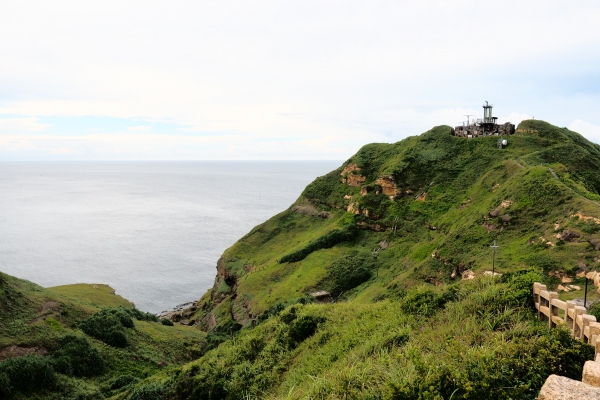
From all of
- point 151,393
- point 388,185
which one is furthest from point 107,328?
point 388,185

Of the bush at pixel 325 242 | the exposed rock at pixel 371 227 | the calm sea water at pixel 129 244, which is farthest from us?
the calm sea water at pixel 129 244

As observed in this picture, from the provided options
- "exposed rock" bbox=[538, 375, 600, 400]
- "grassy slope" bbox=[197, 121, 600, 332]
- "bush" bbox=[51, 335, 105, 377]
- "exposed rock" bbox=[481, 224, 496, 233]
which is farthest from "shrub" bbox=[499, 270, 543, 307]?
"bush" bbox=[51, 335, 105, 377]

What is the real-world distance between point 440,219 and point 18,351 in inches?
2018

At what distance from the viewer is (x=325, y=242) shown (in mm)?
63438

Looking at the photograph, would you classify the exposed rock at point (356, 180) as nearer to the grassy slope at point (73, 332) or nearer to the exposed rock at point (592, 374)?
the grassy slope at point (73, 332)

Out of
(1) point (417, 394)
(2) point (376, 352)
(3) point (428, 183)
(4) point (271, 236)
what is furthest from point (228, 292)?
(1) point (417, 394)

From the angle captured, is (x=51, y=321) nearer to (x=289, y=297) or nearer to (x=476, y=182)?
(x=289, y=297)

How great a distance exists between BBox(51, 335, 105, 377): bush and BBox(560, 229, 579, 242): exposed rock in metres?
42.8

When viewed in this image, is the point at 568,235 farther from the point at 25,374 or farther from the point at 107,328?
the point at 107,328

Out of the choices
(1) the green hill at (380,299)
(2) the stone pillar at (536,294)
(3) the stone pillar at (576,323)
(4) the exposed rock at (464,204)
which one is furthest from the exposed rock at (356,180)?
(3) the stone pillar at (576,323)

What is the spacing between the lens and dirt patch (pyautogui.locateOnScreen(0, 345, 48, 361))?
109 ft

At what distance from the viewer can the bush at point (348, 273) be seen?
52.7 meters

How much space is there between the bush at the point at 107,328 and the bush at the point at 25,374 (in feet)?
29.4

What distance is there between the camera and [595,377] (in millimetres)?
7453
